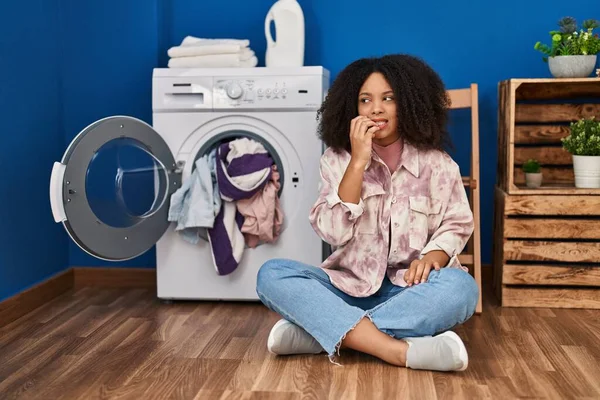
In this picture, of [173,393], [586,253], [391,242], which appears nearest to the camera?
[173,393]

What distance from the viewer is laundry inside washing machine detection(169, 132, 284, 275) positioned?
2.53 m

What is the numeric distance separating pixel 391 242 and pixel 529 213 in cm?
71

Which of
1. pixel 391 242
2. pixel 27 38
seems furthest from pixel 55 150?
pixel 391 242

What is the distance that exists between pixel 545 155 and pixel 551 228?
45 centimetres

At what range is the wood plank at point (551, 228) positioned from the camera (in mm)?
2570

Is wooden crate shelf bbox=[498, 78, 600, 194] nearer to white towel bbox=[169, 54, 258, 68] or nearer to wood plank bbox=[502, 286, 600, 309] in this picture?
wood plank bbox=[502, 286, 600, 309]

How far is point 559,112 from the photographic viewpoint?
2902 mm

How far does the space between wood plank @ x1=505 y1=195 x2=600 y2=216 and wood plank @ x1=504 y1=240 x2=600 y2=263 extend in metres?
0.10

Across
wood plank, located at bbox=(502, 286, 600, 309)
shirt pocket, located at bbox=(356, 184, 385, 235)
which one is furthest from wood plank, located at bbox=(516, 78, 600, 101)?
shirt pocket, located at bbox=(356, 184, 385, 235)

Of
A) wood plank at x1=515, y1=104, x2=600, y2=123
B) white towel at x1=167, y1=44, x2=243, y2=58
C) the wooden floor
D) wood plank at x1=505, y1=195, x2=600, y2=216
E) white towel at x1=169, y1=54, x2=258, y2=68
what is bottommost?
the wooden floor

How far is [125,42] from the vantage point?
290 cm

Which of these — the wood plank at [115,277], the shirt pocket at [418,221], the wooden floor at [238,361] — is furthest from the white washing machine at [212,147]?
the shirt pocket at [418,221]

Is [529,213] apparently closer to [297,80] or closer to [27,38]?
[297,80]

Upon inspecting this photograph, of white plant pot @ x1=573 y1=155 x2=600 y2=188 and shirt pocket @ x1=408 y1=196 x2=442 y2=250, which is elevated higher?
white plant pot @ x1=573 y1=155 x2=600 y2=188
